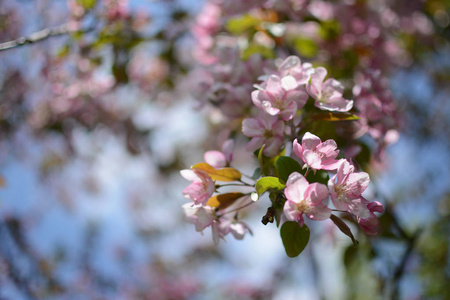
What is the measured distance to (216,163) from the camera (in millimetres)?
825

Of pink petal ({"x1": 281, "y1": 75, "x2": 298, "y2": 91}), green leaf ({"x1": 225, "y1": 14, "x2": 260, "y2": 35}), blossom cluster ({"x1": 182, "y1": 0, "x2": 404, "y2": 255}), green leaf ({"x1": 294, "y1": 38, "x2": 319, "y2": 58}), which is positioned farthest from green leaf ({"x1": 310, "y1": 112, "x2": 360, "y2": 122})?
green leaf ({"x1": 294, "y1": 38, "x2": 319, "y2": 58})

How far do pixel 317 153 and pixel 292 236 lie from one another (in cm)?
16

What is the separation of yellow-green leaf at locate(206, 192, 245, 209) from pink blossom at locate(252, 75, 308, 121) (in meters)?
0.19

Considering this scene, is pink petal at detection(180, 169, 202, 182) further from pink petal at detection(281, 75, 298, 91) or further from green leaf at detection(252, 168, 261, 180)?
pink petal at detection(281, 75, 298, 91)

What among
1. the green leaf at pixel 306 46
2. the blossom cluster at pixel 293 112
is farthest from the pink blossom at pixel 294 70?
the green leaf at pixel 306 46

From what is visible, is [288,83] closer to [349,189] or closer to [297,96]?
[297,96]

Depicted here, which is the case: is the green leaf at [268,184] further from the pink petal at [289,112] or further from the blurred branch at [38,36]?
the blurred branch at [38,36]

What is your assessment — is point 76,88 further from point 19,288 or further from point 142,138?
point 19,288

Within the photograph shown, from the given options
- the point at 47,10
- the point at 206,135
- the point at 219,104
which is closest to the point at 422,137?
the point at 206,135

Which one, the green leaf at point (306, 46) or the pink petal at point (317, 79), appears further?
the green leaf at point (306, 46)

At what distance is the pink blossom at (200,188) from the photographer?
0.72 metres

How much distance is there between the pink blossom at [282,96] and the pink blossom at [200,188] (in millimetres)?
180

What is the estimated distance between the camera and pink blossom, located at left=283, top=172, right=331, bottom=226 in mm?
606

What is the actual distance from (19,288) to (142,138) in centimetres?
115
